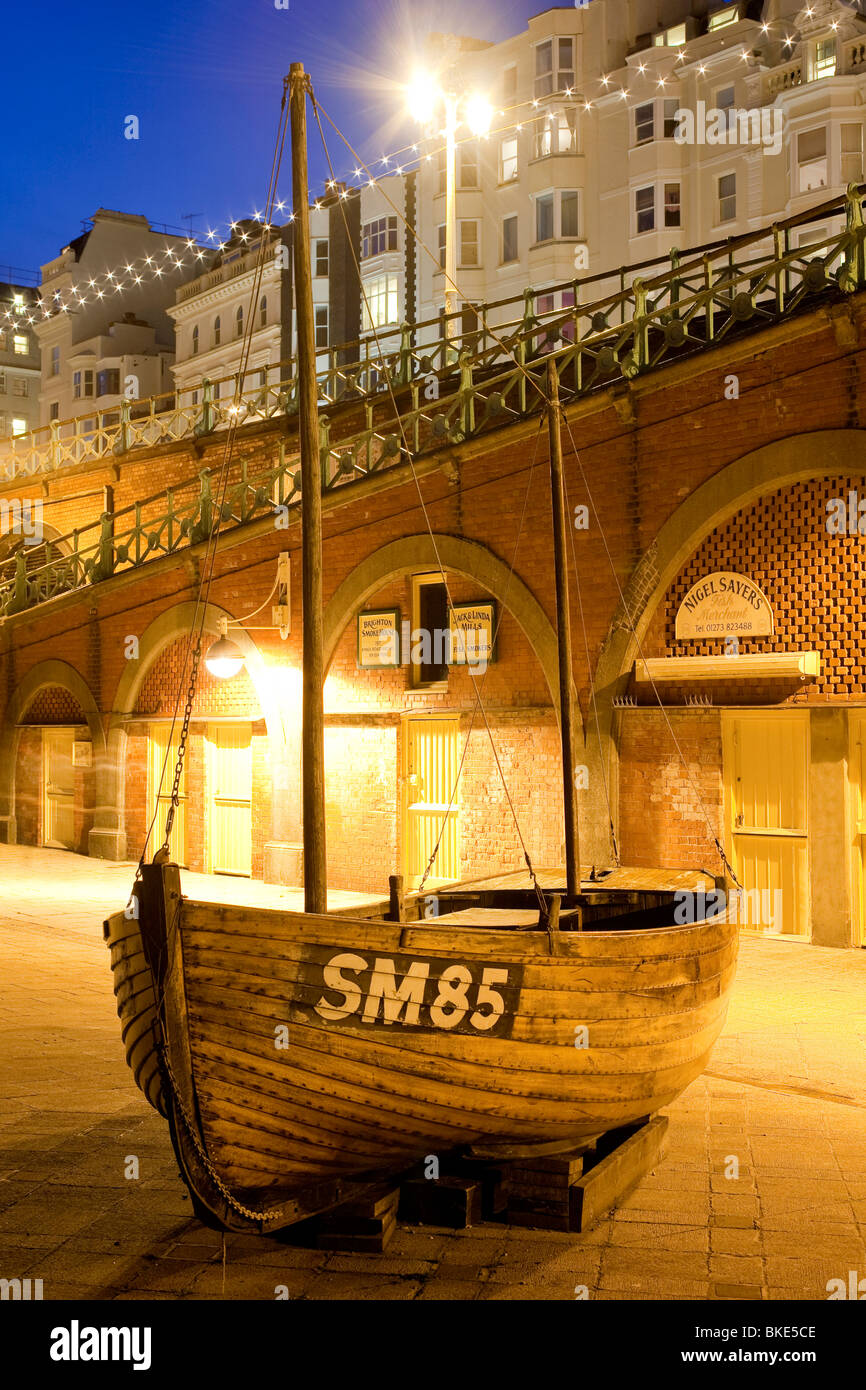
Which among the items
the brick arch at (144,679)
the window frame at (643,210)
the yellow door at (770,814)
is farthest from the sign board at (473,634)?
the window frame at (643,210)

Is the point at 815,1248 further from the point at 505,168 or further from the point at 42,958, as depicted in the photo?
the point at 505,168

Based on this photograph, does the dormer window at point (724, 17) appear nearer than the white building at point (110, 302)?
Yes

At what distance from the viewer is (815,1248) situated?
217 inches

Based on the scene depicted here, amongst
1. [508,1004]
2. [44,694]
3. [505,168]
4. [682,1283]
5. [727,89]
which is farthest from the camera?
[505,168]

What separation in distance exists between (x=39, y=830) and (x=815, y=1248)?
19.3 metres

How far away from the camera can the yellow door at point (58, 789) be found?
21.9 meters

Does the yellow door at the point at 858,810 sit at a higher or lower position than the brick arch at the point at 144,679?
lower

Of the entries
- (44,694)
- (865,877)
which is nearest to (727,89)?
(44,694)

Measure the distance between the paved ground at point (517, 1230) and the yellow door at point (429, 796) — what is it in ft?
19.2

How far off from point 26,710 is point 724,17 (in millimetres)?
34328

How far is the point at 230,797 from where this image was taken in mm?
18469

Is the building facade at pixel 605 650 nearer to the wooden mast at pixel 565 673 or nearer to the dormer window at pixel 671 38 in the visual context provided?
the wooden mast at pixel 565 673

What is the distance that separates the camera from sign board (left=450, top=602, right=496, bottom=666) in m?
15.0

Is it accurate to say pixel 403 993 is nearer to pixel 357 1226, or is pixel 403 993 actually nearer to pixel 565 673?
pixel 357 1226
